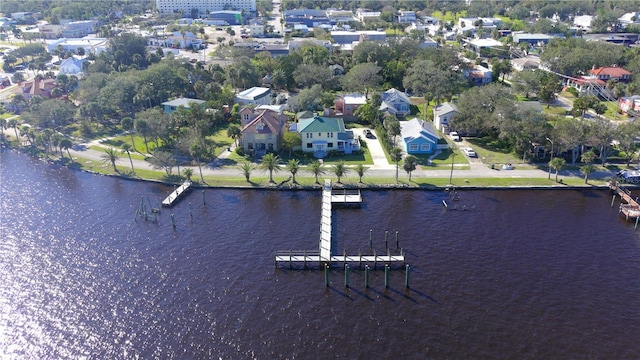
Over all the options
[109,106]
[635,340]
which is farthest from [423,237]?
[109,106]

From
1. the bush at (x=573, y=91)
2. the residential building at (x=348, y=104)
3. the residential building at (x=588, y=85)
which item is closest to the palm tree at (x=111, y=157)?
the residential building at (x=348, y=104)

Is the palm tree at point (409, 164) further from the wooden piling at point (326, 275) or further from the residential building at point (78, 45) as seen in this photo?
the residential building at point (78, 45)

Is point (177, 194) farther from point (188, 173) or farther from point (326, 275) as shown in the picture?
point (326, 275)

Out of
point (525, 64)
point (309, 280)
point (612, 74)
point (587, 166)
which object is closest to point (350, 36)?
point (525, 64)

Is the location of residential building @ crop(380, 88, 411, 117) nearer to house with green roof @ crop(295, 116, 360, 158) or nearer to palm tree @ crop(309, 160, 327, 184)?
house with green roof @ crop(295, 116, 360, 158)

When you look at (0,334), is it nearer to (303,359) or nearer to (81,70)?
(303,359)
